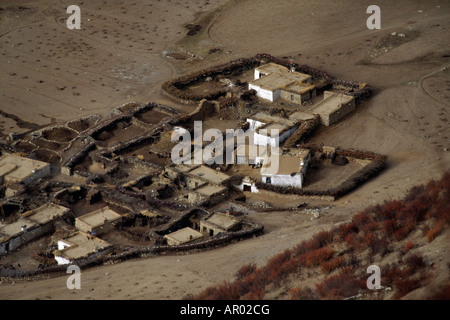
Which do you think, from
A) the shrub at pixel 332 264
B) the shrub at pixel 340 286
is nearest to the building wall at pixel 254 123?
the shrub at pixel 332 264

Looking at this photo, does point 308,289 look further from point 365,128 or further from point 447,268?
point 365,128

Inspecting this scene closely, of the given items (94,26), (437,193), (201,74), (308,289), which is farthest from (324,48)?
(308,289)

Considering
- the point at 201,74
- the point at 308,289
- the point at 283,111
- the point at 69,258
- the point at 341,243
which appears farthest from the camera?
the point at 201,74

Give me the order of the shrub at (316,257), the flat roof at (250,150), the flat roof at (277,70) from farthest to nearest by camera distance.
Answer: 1. the flat roof at (277,70)
2. the flat roof at (250,150)
3. the shrub at (316,257)

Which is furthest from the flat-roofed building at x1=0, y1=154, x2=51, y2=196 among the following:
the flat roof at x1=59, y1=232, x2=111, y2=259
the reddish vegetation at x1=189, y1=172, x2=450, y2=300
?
the reddish vegetation at x1=189, y1=172, x2=450, y2=300

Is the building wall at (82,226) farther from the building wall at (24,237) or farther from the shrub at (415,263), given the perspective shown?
the shrub at (415,263)

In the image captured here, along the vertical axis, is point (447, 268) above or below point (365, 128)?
above

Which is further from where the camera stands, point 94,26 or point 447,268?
point 94,26
